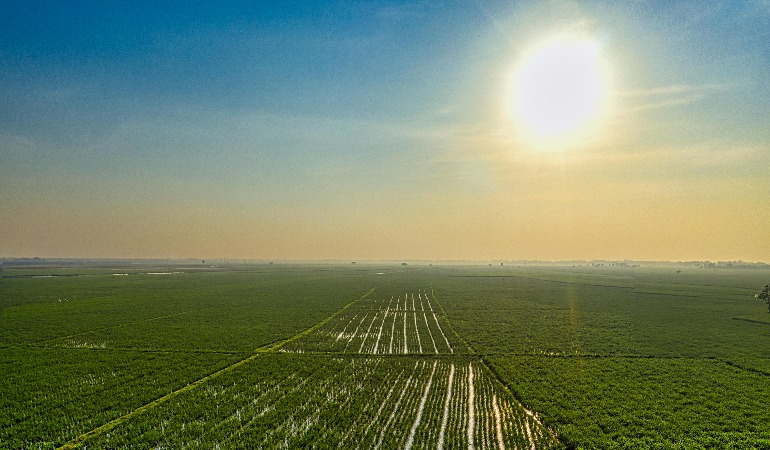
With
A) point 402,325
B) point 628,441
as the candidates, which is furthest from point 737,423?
point 402,325

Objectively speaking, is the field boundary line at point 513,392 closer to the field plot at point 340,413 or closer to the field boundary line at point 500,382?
the field boundary line at point 500,382

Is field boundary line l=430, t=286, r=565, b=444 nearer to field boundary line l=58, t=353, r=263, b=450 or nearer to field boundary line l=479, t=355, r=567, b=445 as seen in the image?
field boundary line l=479, t=355, r=567, b=445

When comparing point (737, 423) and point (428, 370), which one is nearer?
point (737, 423)

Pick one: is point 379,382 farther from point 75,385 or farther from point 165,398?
point 75,385

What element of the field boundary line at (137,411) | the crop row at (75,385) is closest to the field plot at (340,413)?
the field boundary line at (137,411)

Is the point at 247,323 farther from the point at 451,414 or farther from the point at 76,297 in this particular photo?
the point at 76,297

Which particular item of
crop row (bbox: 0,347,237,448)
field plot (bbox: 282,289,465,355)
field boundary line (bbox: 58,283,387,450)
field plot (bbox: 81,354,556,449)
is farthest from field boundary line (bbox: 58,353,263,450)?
field plot (bbox: 282,289,465,355)

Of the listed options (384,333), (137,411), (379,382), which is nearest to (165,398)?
(137,411)

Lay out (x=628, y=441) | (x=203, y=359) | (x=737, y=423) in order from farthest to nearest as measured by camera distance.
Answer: (x=203, y=359), (x=737, y=423), (x=628, y=441)
